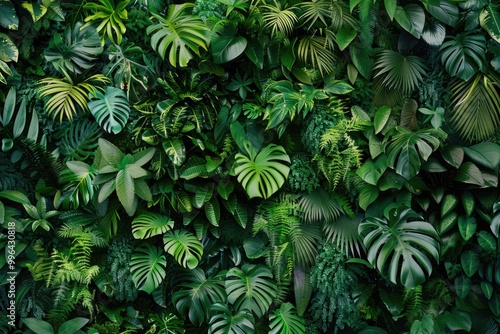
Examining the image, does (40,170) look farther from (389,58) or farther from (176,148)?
(389,58)

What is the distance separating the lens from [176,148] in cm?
380

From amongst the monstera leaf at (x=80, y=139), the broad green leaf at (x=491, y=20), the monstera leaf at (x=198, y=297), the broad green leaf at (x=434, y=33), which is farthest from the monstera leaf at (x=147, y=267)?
the broad green leaf at (x=491, y=20)

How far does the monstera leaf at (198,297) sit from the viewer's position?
3803 millimetres

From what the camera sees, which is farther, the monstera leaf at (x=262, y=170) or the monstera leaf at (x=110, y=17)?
the monstera leaf at (x=110, y=17)

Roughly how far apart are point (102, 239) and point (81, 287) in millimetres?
340

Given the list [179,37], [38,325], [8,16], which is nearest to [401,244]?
[179,37]

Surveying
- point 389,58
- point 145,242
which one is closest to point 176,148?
point 145,242

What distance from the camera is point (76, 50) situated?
12.6 ft

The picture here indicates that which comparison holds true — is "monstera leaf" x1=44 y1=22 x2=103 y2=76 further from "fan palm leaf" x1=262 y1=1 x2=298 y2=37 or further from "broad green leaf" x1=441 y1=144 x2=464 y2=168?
"broad green leaf" x1=441 y1=144 x2=464 y2=168

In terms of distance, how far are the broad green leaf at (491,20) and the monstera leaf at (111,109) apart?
2.40m

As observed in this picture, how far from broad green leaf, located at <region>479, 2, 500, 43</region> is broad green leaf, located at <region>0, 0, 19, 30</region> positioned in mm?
3064

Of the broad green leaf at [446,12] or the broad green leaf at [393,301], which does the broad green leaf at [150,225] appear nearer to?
the broad green leaf at [393,301]

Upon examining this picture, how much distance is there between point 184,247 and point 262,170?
721 millimetres

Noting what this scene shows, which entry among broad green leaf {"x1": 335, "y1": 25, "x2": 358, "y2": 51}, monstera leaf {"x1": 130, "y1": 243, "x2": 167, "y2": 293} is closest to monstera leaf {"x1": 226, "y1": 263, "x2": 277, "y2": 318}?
monstera leaf {"x1": 130, "y1": 243, "x2": 167, "y2": 293}
